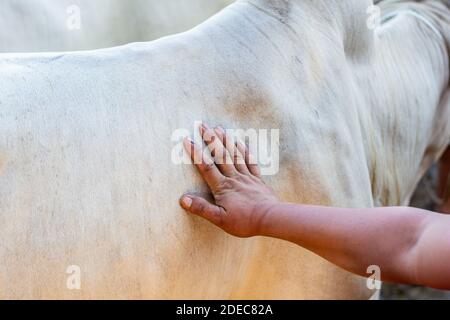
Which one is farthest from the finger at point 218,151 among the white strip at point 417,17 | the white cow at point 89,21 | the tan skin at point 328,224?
the white cow at point 89,21

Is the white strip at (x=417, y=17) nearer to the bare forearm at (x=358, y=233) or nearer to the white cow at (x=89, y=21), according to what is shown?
the white cow at (x=89, y=21)

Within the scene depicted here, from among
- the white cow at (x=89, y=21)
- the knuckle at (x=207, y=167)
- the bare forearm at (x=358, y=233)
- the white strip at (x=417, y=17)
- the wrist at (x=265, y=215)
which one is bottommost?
the bare forearm at (x=358, y=233)

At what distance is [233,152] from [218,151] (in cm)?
3

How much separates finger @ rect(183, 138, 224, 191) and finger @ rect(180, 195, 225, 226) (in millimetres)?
49

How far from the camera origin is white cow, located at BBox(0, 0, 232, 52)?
293cm

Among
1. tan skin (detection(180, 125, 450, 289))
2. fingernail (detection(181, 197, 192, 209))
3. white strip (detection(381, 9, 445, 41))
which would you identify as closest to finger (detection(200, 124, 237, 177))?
tan skin (detection(180, 125, 450, 289))

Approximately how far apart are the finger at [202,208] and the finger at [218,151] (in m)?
0.08

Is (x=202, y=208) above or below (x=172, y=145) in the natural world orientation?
below

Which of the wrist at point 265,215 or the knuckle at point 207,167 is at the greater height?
the knuckle at point 207,167

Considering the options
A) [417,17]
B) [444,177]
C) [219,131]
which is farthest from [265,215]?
[444,177]

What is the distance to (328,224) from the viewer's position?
1427 mm

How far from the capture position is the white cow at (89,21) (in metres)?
2.93

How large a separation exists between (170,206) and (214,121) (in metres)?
0.22

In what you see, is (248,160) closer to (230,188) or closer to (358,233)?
(230,188)
